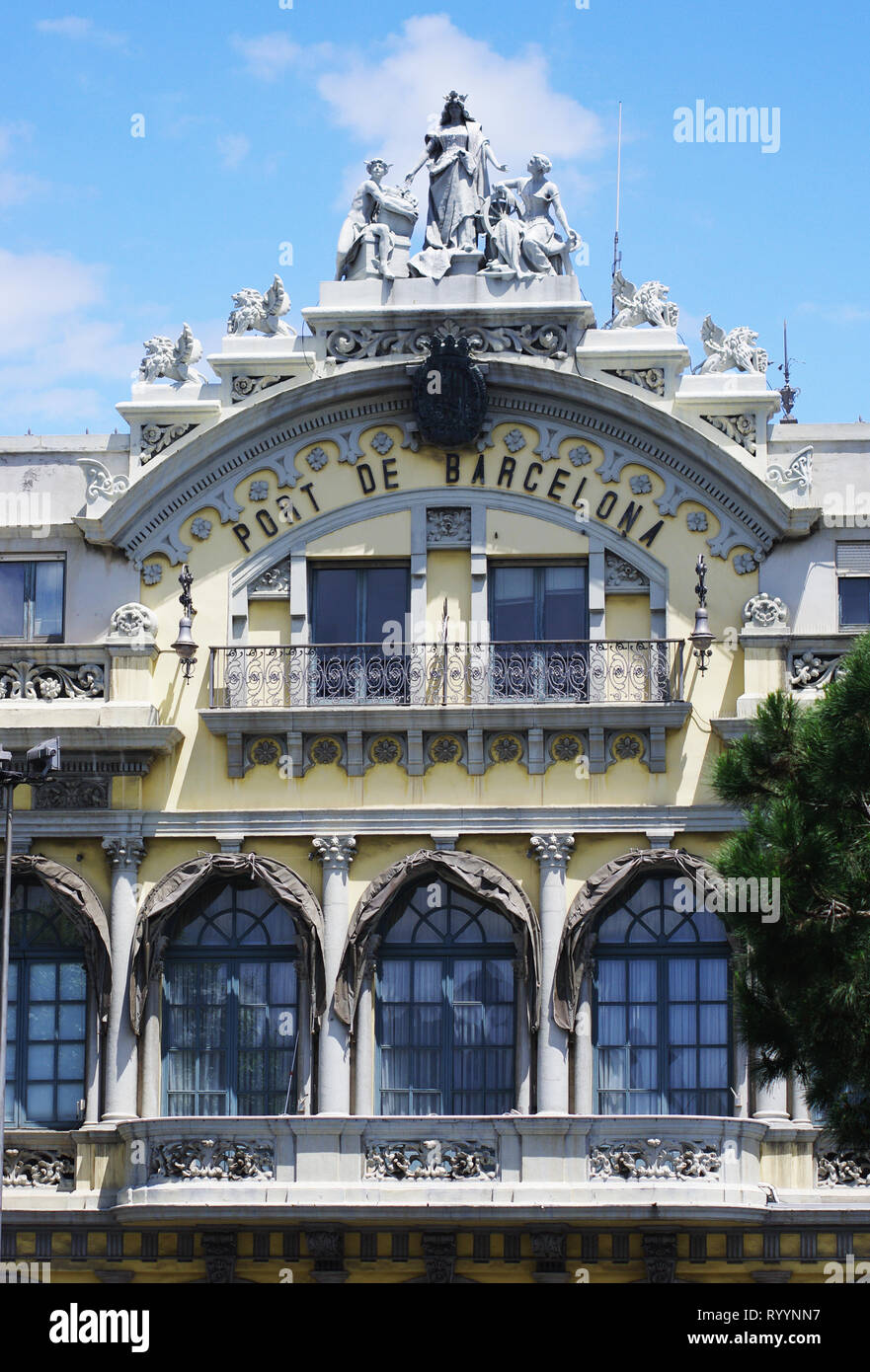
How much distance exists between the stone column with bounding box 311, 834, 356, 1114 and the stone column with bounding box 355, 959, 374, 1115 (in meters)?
0.17

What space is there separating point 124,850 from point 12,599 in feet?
12.7

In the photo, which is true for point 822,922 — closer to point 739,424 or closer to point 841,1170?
point 841,1170

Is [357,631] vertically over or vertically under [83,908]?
over

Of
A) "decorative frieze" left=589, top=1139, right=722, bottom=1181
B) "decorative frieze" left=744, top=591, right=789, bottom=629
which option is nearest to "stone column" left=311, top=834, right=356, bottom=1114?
"decorative frieze" left=589, top=1139, right=722, bottom=1181

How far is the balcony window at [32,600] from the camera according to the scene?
38594 mm

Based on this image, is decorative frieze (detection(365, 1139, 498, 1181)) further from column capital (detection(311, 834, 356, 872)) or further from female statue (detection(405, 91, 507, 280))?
female statue (detection(405, 91, 507, 280))

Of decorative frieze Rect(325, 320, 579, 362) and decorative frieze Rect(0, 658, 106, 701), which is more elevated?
decorative frieze Rect(325, 320, 579, 362)

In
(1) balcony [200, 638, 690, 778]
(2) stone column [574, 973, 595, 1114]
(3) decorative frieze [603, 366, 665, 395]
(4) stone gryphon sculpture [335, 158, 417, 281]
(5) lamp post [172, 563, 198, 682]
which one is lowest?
(2) stone column [574, 973, 595, 1114]

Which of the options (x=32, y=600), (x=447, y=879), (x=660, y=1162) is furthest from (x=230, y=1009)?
(x=32, y=600)

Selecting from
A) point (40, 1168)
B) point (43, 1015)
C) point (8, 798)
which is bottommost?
point (40, 1168)

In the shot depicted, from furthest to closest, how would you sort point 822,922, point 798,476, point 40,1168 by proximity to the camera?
point 798,476, point 40,1168, point 822,922

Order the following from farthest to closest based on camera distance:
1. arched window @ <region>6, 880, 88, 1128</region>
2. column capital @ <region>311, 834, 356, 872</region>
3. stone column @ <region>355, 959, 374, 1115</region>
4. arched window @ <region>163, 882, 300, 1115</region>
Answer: arched window @ <region>6, 880, 88, 1128</region> → column capital @ <region>311, 834, 356, 872</region> → arched window @ <region>163, 882, 300, 1115</region> → stone column @ <region>355, 959, 374, 1115</region>

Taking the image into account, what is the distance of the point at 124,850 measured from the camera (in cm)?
3738

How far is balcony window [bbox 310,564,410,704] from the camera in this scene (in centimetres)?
3766
